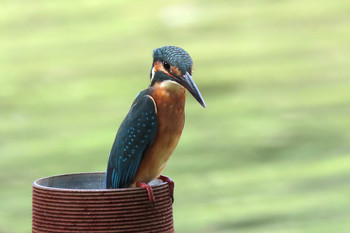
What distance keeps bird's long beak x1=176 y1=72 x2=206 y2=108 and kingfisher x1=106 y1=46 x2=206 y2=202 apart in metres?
0.01

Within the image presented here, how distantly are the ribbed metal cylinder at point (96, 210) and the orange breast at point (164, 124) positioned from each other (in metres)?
0.08

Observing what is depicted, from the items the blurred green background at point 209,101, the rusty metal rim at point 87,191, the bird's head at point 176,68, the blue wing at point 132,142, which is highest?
the blurred green background at point 209,101

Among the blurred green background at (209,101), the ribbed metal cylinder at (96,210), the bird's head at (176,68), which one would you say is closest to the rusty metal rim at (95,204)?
the ribbed metal cylinder at (96,210)

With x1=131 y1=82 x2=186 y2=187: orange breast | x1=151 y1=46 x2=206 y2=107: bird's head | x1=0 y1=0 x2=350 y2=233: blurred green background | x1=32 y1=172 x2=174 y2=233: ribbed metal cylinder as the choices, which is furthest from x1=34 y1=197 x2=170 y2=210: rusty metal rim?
x1=0 y1=0 x2=350 y2=233: blurred green background

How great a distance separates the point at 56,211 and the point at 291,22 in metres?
4.92

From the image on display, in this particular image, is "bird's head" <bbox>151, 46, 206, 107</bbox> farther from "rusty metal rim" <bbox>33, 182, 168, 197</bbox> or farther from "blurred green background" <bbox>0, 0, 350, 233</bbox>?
"blurred green background" <bbox>0, 0, 350, 233</bbox>

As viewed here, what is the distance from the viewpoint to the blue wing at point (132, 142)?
1482 mm

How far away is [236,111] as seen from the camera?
474 cm

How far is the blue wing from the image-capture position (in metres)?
1.48

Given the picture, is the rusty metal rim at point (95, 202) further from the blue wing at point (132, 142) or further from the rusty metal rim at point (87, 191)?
the blue wing at point (132, 142)

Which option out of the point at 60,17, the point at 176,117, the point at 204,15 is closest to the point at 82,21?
the point at 60,17

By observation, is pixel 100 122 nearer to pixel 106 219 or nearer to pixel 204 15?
pixel 204 15

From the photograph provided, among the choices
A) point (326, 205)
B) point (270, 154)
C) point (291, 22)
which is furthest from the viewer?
point (291, 22)

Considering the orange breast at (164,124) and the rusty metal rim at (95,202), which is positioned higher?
the orange breast at (164,124)
